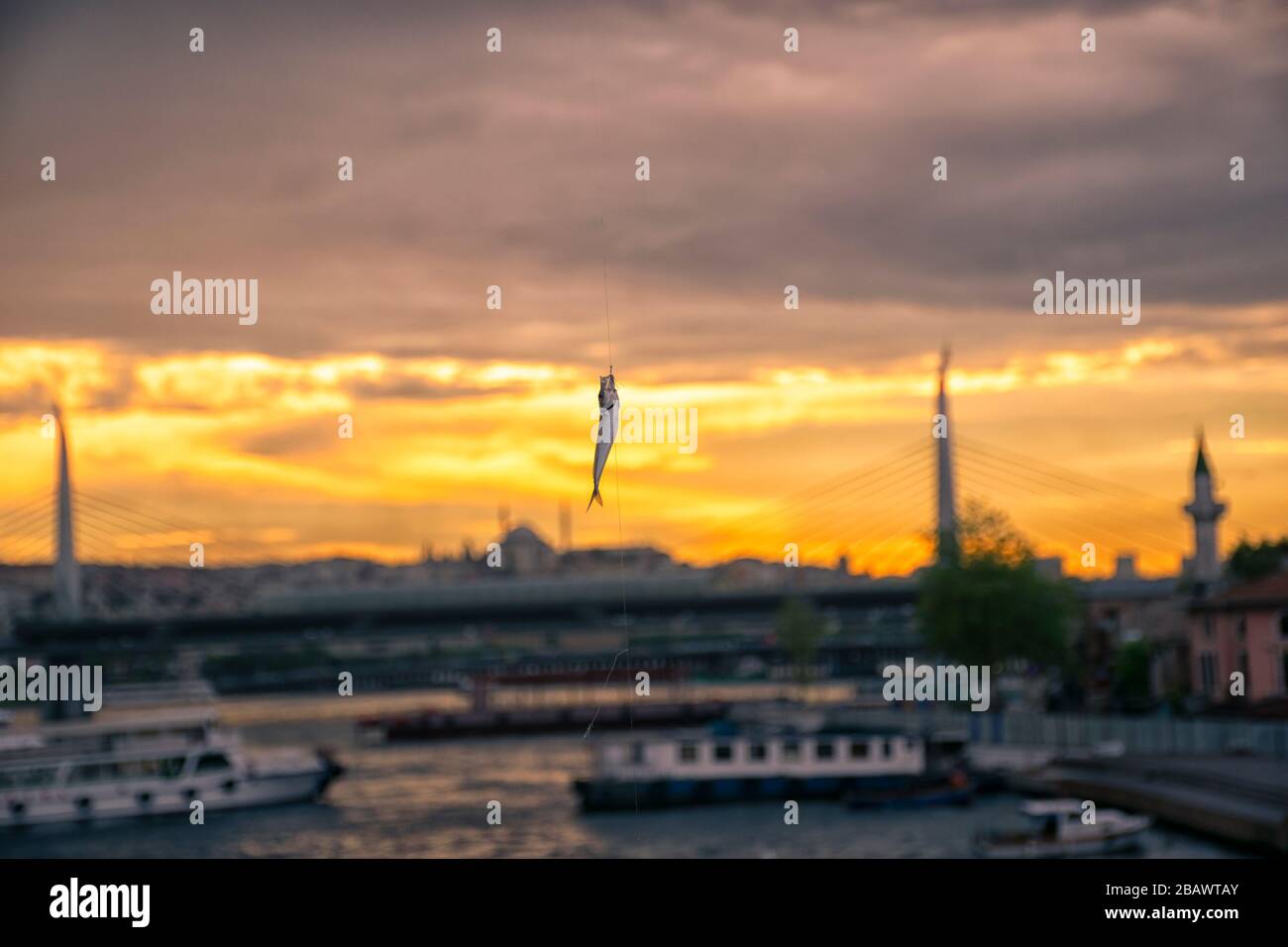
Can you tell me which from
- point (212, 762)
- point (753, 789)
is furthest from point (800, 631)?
point (212, 762)

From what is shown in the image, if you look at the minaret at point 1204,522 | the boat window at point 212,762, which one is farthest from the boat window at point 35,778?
the minaret at point 1204,522

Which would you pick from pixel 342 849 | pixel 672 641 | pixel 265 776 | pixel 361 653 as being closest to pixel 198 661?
pixel 361 653

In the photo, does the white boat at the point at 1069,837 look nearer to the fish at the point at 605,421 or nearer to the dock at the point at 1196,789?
the dock at the point at 1196,789

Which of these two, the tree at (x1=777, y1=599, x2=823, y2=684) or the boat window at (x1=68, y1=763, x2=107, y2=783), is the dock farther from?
the tree at (x1=777, y1=599, x2=823, y2=684)

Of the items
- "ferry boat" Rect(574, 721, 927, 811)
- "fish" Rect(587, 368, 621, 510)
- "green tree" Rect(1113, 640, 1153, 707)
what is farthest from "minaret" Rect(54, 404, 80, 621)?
"fish" Rect(587, 368, 621, 510)

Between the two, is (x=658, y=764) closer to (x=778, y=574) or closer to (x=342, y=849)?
(x=342, y=849)
